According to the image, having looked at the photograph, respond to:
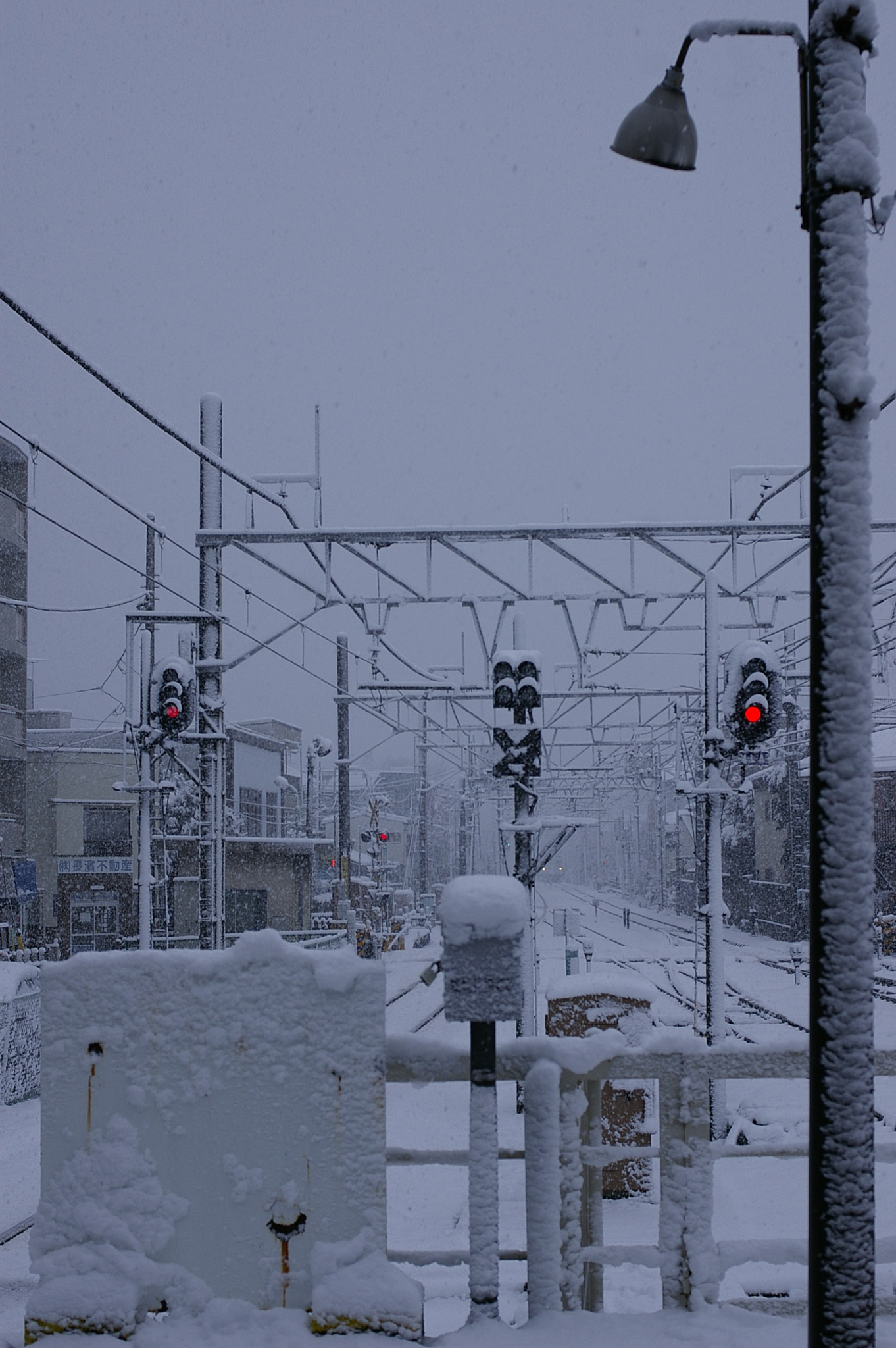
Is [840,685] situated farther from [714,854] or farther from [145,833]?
[145,833]

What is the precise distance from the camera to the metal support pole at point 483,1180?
387 cm

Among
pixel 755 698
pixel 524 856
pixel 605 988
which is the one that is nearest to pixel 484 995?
pixel 605 988

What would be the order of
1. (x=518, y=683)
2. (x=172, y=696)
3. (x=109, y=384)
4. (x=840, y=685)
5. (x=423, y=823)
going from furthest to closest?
(x=423, y=823) → (x=172, y=696) → (x=518, y=683) → (x=109, y=384) → (x=840, y=685)

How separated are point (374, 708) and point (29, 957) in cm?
867

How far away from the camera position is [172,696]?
12.2 metres

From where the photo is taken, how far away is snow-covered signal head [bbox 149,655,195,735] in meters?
12.2

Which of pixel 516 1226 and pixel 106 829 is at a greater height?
pixel 516 1226

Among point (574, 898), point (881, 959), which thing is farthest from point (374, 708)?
point (574, 898)

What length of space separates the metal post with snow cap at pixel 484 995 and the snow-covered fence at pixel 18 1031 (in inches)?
372

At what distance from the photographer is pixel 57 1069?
386cm

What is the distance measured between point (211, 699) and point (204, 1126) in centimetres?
885

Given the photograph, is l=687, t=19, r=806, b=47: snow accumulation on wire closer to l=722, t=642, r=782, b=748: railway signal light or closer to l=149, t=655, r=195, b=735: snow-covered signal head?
l=722, t=642, r=782, b=748: railway signal light

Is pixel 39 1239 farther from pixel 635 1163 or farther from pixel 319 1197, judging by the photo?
pixel 635 1163

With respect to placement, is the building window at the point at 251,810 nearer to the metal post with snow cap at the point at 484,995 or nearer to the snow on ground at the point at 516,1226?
the snow on ground at the point at 516,1226
